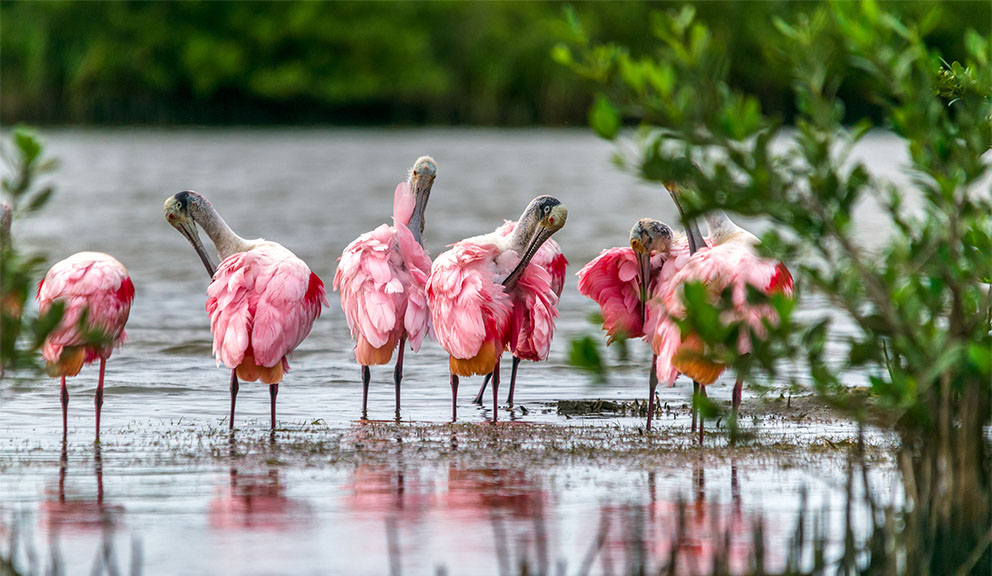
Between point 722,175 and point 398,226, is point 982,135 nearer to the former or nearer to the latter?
point 722,175

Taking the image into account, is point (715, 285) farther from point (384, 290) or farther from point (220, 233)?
point (220, 233)

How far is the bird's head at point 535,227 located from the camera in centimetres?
1060

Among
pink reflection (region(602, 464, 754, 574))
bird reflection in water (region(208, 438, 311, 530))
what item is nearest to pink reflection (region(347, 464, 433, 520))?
bird reflection in water (region(208, 438, 311, 530))

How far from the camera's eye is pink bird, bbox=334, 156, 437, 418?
1040cm

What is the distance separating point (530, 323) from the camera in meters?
10.9

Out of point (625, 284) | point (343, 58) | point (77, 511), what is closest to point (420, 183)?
point (625, 284)

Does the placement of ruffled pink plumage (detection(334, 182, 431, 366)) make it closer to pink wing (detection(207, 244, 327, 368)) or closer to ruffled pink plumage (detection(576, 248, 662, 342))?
pink wing (detection(207, 244, 327, 368))

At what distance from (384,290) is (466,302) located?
630 mm

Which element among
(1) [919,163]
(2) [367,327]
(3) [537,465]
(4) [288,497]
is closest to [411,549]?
(4) [288,497]

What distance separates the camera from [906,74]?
18.3 feet

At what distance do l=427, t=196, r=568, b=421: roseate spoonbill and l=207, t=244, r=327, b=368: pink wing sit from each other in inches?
36.8

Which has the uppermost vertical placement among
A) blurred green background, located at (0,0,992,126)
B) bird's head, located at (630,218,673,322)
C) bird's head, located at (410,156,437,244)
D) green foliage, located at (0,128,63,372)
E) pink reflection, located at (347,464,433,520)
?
blurred green background, located at (0,0,992,126)

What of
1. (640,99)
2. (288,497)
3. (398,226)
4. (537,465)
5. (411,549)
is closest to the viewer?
A: (640,99)

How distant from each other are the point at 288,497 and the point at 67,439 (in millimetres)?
2506
